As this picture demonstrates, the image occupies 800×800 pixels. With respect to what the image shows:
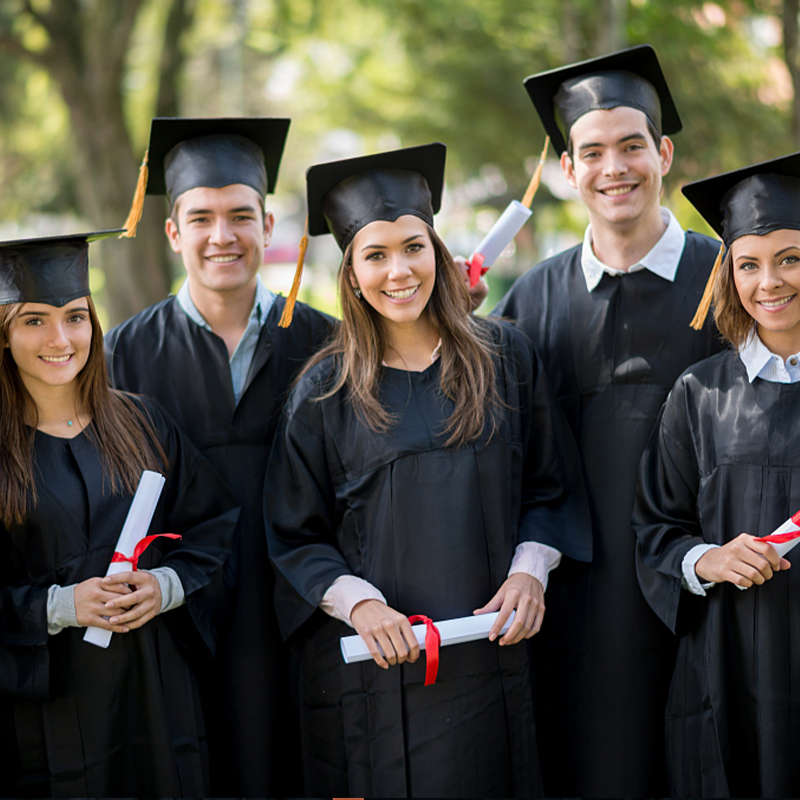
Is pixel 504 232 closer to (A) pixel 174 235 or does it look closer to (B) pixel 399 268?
(B) pixel 399 268

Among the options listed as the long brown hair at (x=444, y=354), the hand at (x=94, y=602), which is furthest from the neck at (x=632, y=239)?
the hand at (x=94, y=602)

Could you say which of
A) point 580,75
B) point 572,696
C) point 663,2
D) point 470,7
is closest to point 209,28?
point 470,7

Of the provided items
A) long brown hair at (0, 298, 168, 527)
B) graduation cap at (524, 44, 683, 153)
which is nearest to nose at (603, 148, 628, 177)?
graduation cap at (524, 44, 683, 153)

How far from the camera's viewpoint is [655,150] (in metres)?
3.46

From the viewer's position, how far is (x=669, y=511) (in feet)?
9.83

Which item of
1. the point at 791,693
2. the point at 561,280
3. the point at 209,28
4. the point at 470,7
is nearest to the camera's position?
the point at 791,693

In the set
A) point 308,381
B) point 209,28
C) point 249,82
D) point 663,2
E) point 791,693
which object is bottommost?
point 791,693

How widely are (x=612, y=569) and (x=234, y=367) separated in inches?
60.9

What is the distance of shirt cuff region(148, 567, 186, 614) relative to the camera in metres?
2.90

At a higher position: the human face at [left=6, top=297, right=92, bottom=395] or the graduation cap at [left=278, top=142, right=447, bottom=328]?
the graduation cap at [left=278, top=142, right=447, bottom=328]

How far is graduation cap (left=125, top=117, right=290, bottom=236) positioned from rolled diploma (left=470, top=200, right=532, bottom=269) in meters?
0.93

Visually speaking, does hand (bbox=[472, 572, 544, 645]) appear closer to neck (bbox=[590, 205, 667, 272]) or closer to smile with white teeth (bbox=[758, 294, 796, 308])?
smile with white teeth (bbox=[758, 294, 796, 308])

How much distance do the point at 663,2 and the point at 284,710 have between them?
7.55m

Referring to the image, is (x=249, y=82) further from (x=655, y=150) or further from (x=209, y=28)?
(x=655, y=150)
